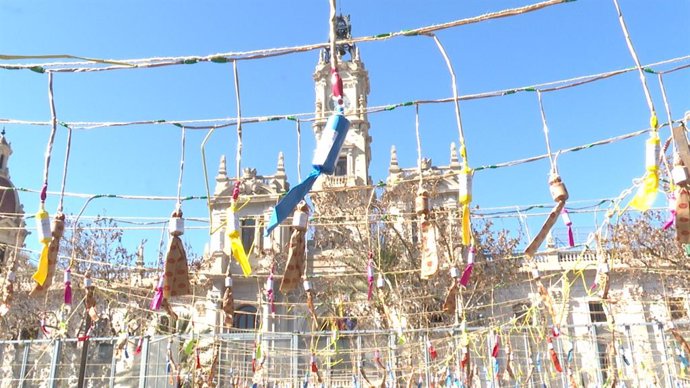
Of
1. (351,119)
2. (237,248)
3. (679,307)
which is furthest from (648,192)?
(351,119)

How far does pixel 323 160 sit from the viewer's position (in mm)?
3465

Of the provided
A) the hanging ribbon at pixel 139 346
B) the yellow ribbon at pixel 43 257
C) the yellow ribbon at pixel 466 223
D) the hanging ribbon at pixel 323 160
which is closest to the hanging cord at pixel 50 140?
the yellow ribbon at pixel 43 257

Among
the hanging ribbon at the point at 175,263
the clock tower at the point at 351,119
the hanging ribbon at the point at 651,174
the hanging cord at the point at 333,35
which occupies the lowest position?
the hanging ribbon at the point at 175,263

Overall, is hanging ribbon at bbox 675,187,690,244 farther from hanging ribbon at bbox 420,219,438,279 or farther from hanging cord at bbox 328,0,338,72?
hanging cord at bbox 328,0,338,72

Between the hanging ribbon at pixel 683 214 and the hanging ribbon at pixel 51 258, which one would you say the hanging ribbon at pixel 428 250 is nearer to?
the hanging ribbon at pixel 683 214

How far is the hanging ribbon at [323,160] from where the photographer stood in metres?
3.48

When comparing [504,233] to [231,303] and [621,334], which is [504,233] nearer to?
[621,334]

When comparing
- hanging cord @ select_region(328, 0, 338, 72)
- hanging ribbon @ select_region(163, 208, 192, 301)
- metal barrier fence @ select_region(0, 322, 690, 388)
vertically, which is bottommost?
metal barrier fence @ select_region(0, 322, 690, 388)

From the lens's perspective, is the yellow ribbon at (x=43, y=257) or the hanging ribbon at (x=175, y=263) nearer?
the hanging ribbon at (x=175, y=263)

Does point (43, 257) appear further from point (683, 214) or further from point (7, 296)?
point (683, 214)

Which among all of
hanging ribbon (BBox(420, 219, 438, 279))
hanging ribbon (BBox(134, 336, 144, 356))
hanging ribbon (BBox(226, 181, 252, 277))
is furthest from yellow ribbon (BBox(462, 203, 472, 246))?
hanging ribbon (BBox(134, 336, 144, 356))

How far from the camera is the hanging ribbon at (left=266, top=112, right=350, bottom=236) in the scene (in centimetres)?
348

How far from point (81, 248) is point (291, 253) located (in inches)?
698

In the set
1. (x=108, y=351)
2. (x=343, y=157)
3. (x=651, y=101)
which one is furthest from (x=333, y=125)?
(x=343, y=157)
